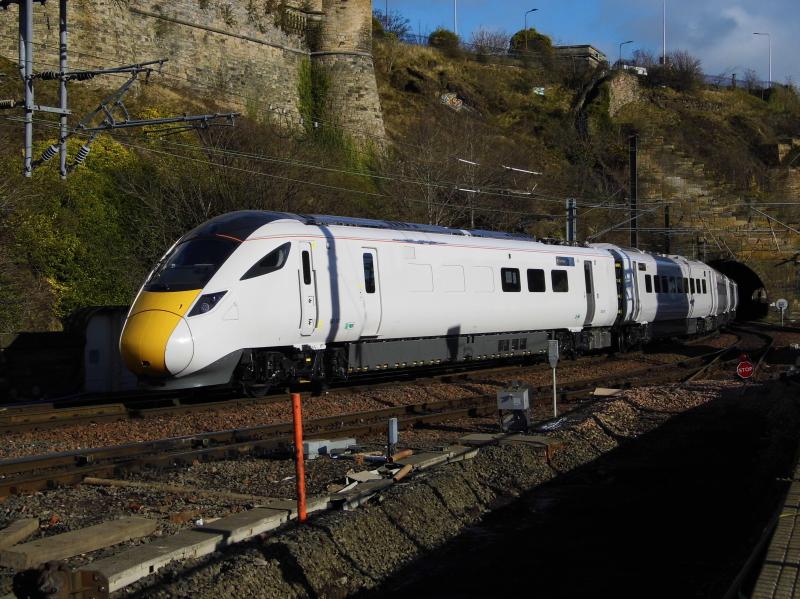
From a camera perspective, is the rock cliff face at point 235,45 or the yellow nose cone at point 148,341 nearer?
the yellow nose cone at point 148,341

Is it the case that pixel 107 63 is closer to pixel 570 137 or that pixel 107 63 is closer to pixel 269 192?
pixel 269 192

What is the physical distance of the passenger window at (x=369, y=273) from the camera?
17.8m

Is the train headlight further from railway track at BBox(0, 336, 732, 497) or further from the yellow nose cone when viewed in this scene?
railway track at BBox(0, 336, 732, 497)

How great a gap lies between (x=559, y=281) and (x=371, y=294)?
772 centimetres

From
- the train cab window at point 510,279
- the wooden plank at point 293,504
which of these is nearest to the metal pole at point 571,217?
the train cab window at point 510,279

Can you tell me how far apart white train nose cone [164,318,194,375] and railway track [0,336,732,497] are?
1.90 meters

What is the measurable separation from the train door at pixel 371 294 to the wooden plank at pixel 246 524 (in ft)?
31.0

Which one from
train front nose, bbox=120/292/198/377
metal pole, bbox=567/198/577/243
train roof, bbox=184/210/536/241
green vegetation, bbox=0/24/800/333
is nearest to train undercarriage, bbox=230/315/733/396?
train front nose, bbox=120/292/198/377

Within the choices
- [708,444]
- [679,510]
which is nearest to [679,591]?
[679,510]

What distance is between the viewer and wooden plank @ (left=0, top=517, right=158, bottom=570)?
6.66 meters

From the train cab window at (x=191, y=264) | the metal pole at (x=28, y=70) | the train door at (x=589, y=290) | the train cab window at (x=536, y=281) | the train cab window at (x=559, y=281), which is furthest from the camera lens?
the train door at (x=589, y=290)

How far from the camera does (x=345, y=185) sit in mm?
39750

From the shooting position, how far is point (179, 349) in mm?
14406

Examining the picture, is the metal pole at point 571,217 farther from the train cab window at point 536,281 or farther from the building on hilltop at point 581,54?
the building on hilltop at point 581,54
